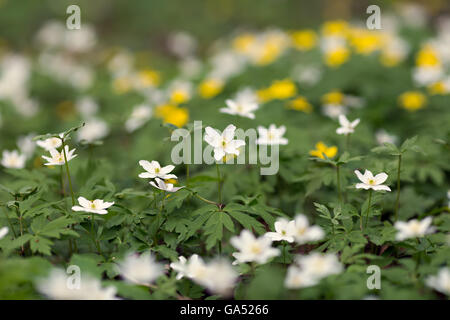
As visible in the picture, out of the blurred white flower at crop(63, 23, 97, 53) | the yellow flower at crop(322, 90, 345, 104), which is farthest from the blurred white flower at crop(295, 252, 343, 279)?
the blurred white flower at crop(63, 23, 97, 53)

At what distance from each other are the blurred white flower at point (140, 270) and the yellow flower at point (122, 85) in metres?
3.35

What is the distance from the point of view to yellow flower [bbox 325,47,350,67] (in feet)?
13.9

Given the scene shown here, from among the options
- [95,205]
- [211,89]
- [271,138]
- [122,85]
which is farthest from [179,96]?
[95,205]

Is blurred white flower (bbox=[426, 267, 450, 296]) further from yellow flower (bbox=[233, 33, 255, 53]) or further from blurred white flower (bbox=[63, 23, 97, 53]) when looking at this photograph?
blurred white flower (bbox=[63, 23, 97, 53])

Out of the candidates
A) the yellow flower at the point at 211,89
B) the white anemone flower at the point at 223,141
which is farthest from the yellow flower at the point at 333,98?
the white anemone flower at the point at 223,141

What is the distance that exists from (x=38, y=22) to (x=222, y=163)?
24.4 ft

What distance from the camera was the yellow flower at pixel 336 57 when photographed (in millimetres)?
4227

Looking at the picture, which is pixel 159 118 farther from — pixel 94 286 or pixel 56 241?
pixel 94 286

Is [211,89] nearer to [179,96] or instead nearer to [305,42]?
[179,96]

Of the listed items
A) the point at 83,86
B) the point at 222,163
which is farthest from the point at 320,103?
the point at 83,86

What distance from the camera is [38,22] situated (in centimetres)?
858

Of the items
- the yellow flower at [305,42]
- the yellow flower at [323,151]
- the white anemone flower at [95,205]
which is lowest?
the white anemone flower at [95,205]

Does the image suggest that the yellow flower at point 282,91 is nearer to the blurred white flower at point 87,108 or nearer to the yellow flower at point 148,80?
the yellow flower at point 148,80

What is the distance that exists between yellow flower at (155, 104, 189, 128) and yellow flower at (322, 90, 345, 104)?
1202mm
